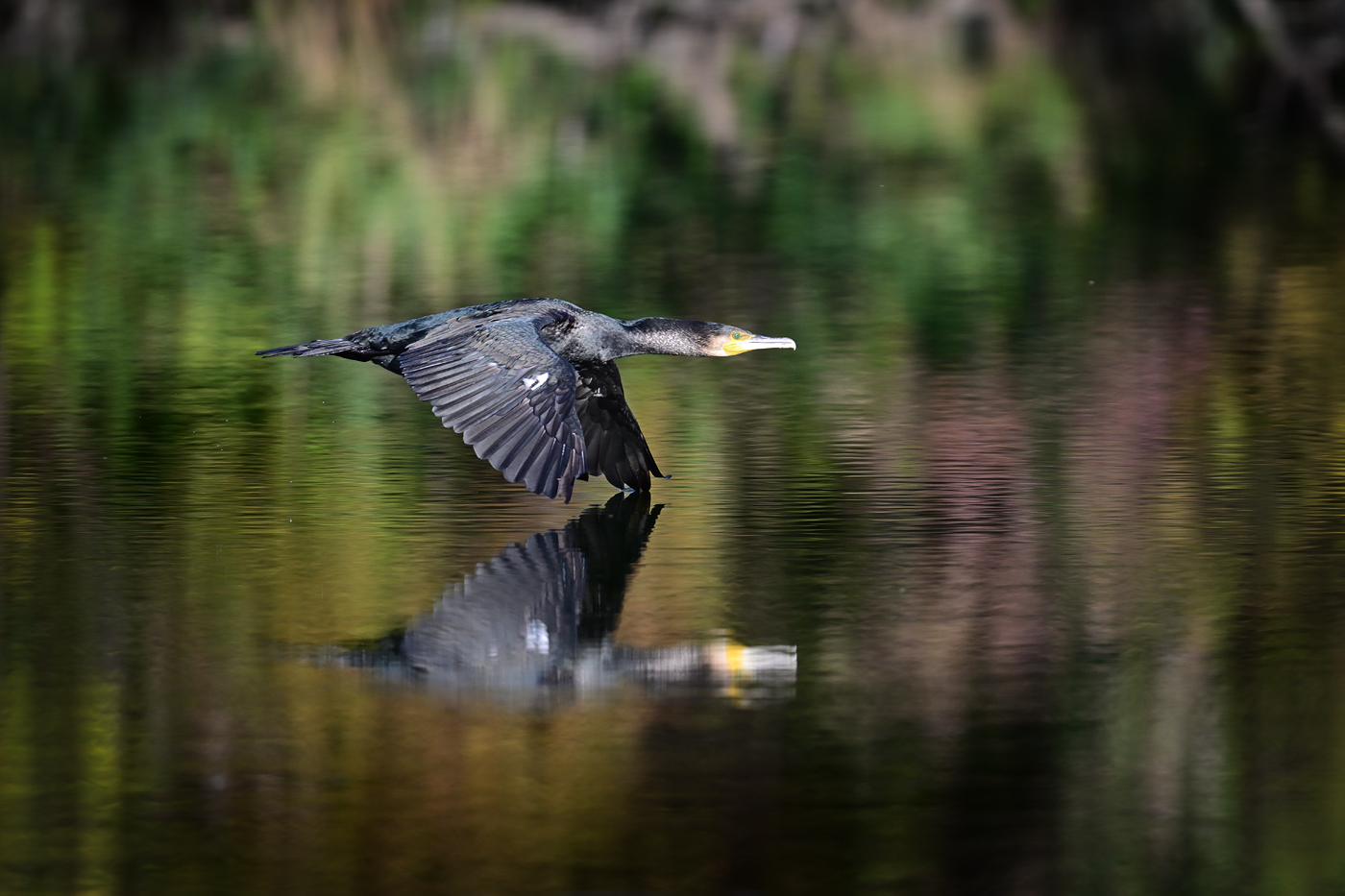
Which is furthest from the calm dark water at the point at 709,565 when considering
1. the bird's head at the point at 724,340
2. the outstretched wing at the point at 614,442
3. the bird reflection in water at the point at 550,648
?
the bird's head at the point at 724,340

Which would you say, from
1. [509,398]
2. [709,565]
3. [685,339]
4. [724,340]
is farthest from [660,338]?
[709,565]

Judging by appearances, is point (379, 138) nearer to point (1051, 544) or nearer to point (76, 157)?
point (76, 157)

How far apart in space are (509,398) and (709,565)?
41.5 inches

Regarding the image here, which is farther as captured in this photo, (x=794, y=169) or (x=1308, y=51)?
(x=1308, y=51)

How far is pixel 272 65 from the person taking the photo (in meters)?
28.4

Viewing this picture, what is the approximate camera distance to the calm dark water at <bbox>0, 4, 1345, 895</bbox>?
503 centimetres

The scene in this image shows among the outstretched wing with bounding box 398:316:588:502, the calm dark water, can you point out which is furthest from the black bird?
the calm dark water

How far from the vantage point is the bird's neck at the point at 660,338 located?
9141 mm

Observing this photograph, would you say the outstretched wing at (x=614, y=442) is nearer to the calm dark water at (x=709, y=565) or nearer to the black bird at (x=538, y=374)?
the black bird at (x=538, y=374)

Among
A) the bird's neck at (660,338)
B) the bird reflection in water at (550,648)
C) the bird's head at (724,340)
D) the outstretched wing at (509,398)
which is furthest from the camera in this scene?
the bird's head at (724,340)

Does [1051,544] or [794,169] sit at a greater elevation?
[794,169]

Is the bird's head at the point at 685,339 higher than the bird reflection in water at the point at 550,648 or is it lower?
higher

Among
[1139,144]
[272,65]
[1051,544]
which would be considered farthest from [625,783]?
[272,65]

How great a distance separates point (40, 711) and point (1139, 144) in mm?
16816
